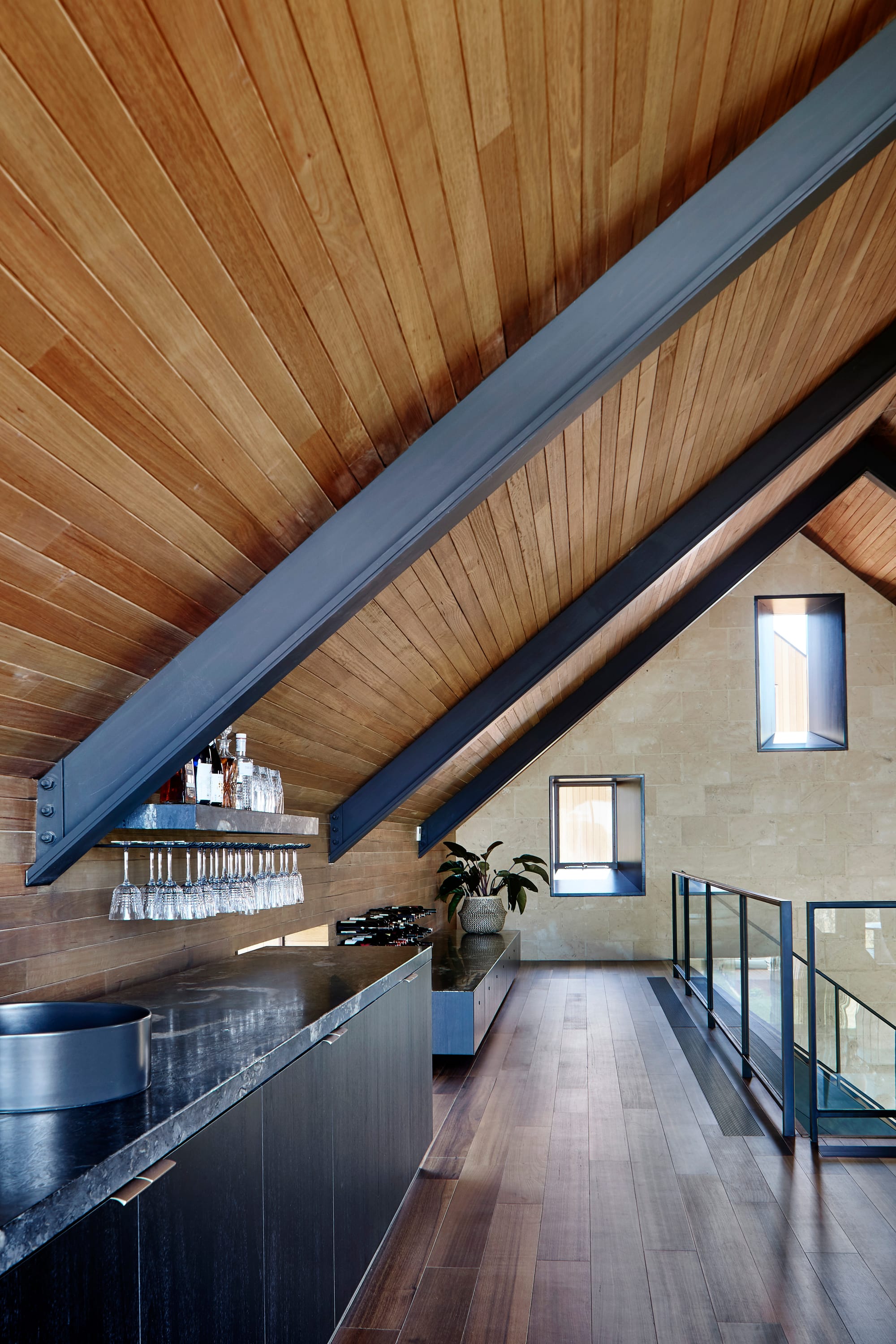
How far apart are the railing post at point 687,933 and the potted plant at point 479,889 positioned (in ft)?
4.43

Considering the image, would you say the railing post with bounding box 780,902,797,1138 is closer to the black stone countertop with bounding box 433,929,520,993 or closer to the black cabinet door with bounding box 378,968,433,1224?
the black cabinet door with bounding box 378,968,433,1224

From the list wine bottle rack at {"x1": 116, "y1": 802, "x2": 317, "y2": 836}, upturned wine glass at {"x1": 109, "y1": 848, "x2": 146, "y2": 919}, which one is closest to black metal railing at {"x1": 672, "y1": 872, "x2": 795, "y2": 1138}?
wine bottle rack at {"x1": 116, "y1": 802, "x2": 317, "y2": 836}

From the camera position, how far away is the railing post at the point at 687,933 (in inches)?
303

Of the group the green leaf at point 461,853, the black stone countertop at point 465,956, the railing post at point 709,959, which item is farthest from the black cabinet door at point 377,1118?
the green leaf at point 461,853

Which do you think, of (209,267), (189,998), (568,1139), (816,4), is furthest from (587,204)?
(568,1139)

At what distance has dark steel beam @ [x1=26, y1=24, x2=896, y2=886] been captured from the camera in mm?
2316

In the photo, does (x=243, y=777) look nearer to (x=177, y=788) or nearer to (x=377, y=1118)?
(x=177, y=788)

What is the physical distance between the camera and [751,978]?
204 inches

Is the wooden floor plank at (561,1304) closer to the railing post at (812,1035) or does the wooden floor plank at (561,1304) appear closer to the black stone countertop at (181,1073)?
the black stone countertop at (181,1073)

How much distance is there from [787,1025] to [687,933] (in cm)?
335

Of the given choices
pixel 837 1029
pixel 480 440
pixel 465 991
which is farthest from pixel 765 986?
pixel 480 440

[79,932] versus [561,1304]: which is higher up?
[79,932]

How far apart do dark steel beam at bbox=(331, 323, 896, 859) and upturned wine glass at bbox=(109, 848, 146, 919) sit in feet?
8.81

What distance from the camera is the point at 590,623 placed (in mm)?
5387
